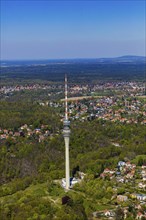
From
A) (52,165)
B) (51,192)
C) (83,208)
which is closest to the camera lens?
(83,208)

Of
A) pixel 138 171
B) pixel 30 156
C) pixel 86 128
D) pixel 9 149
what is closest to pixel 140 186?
pixel 138 171

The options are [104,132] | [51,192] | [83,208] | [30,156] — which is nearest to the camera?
[83,208]

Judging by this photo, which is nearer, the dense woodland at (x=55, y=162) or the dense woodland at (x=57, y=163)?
the dense woodland at (x=57, y=163)

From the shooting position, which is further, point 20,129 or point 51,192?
point 20,129

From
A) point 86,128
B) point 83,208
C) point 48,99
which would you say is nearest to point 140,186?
point 83,208

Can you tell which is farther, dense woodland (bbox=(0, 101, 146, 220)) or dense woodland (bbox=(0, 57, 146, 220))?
dense woodland (bbox=(0, 101, 146, 220))

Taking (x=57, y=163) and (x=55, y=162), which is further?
(x=55, y=162)

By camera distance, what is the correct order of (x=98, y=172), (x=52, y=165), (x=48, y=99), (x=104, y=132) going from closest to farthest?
1. (x=98, y=172)
2. (x=52, y=165)
3. (x=104, y=132)
4. (x=48, y=99)

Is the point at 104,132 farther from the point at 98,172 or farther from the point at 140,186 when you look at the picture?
the point at 140,186

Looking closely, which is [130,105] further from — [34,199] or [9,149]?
[34,199]
